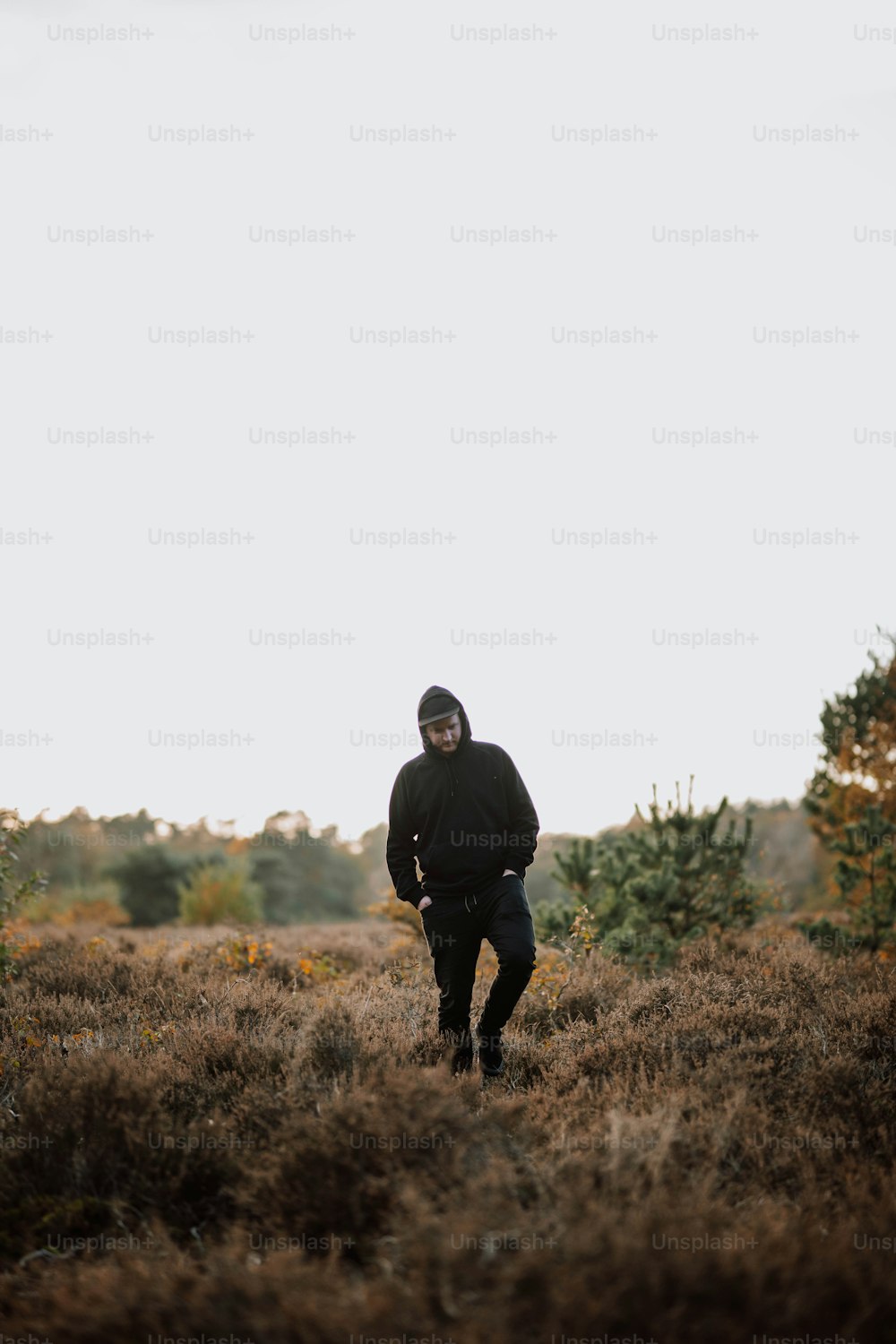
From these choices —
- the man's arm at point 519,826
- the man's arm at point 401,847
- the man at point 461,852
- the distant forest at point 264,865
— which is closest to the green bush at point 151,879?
the distant forest at point 264,865

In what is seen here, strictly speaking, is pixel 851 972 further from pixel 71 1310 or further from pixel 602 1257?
pixel 71 1310

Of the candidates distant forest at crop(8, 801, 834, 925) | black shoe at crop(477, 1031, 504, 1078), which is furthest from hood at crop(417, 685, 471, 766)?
distant forest at crop(8, 801, 834, 925)

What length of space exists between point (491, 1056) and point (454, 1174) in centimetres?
199

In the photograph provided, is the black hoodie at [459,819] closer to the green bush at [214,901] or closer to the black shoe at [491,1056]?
the black shoe at [491,1056]

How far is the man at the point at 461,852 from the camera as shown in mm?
5309

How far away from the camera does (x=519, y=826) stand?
217 inches

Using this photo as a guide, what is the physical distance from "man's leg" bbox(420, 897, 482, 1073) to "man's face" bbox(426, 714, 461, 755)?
95 centimetres

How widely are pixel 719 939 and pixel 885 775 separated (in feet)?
40.1

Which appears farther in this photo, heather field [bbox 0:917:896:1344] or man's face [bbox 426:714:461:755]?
man's face [bbox 426:714:461:755]

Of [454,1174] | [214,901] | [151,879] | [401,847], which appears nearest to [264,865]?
[151,879]

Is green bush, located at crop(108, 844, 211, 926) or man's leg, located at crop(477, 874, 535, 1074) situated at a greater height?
man's leg, located at crop(477, 874, 535, 1074)

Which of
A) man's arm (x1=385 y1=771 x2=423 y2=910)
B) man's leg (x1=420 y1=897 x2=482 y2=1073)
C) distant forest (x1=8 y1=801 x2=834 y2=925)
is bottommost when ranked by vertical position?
distant forest (x1=8 y1=801 x2=834 y2=925)

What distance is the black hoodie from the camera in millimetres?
5398

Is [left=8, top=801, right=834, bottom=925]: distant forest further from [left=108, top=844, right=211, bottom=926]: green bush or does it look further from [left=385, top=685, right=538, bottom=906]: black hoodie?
[left=385, top=685, right=538, bottom=906]: black hoodie
